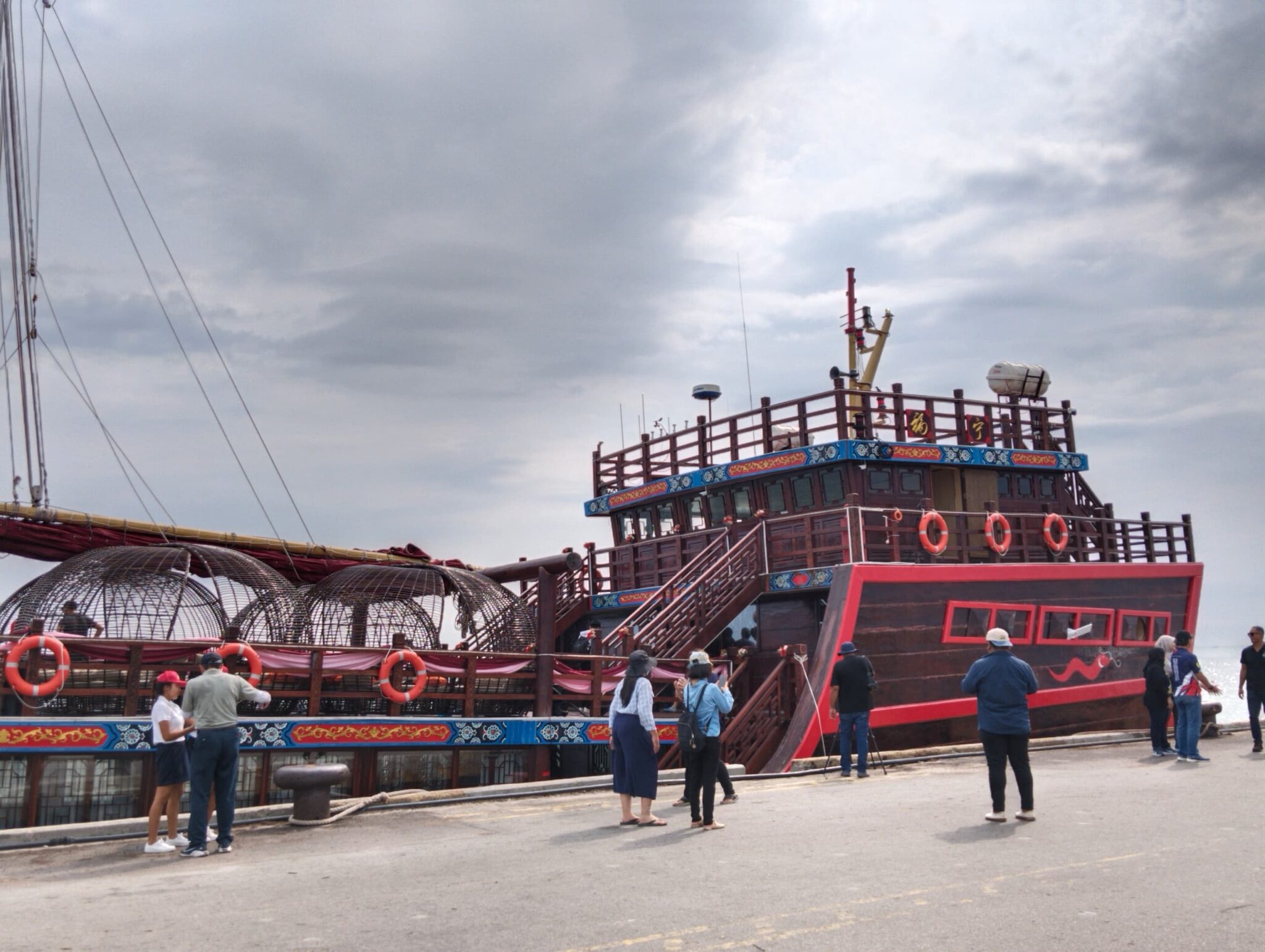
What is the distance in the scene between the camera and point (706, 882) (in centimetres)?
708

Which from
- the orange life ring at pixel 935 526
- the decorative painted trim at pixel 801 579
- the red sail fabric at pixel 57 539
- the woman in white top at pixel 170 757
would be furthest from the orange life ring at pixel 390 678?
the orange life ring at pixel 935 526

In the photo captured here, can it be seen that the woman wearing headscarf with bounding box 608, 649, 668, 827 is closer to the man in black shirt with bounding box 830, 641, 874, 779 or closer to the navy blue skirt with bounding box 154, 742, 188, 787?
the navy blue skirt with bounding box 154, 742, 188, 787

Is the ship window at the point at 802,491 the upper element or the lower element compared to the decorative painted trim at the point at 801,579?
upper

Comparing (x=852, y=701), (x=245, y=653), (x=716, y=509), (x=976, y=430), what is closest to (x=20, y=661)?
(x=245, y=653)

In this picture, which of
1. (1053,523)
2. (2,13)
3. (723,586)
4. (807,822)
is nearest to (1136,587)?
(1053,523)

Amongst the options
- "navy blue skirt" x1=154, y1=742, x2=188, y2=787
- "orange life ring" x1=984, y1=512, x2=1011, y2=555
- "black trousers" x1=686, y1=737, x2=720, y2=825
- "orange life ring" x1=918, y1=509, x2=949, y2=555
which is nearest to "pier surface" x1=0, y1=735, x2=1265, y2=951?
"black trousers" x1=686, y1=737, x2=720, y2=825

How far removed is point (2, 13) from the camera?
65.6ft

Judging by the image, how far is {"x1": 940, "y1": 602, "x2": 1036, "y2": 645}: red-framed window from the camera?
18266 millimetres

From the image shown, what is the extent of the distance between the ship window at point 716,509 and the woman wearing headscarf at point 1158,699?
9.16 m

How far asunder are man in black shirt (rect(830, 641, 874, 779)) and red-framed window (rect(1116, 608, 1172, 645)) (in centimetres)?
967

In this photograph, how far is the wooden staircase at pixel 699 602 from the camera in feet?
56.5

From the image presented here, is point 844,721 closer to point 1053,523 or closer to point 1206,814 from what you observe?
point 1206,814

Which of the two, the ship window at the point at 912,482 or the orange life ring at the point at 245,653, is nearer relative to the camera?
the orange life ring at the point at 245,653

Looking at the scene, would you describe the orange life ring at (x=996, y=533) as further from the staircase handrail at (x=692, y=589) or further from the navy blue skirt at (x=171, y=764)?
the navy blue skirt at (x=171, y=764)
